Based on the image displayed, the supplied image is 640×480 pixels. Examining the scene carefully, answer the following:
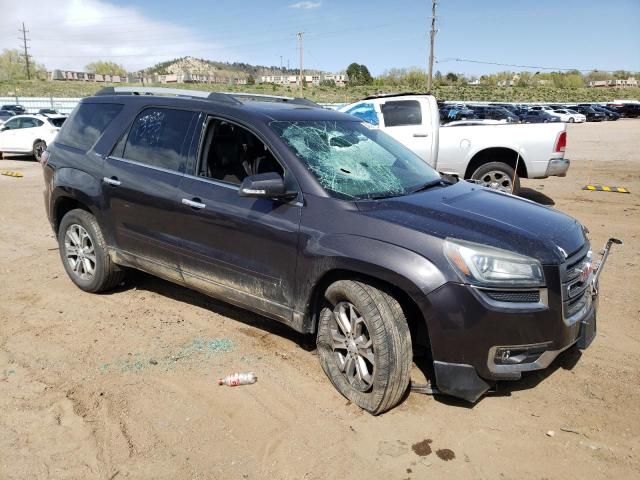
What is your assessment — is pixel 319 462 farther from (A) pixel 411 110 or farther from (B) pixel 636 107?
(B) pixel 636 107

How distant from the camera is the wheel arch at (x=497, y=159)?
31.6ft

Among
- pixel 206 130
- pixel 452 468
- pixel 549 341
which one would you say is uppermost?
pixel 206 130

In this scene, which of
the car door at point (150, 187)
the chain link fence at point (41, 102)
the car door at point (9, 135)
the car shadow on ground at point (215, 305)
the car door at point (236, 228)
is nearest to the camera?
the car door at point (236, 228)

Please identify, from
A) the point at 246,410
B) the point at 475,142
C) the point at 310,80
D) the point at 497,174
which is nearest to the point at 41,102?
the point at 475,142

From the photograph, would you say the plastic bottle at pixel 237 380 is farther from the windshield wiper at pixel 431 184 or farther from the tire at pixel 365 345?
the windshield wiper at pixel 431 184

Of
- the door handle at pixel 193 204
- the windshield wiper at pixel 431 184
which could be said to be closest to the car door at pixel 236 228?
the door handle at pixel 193 204

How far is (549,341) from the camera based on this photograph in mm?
3109

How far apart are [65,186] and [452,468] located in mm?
4203

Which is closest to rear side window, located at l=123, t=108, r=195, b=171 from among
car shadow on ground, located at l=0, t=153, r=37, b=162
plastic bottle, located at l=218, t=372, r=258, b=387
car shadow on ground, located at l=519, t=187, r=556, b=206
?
plastic bottle, located at l=218, t=372, r=258, b=387

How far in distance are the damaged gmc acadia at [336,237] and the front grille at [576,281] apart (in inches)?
0.6

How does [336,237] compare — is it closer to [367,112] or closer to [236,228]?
[236,228]

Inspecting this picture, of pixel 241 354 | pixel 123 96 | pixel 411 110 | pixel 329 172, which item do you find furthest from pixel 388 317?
pixel 411 110

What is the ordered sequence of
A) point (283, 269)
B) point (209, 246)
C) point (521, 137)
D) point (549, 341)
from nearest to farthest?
point (549, 341)
point (283, 269)
point (209, 246)
point (521, 137)

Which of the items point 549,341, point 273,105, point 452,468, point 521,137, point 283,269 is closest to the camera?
point 452,468
